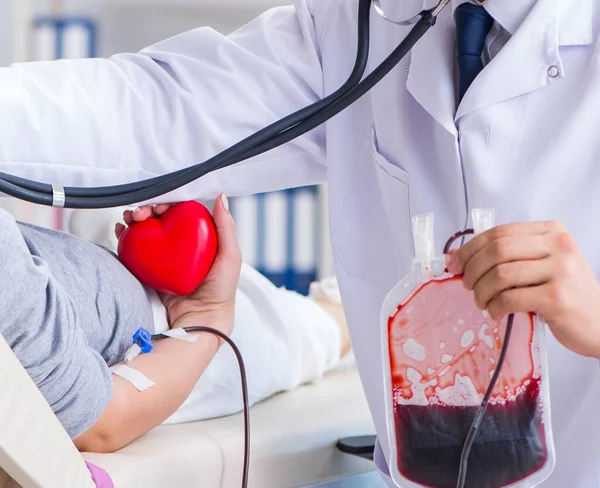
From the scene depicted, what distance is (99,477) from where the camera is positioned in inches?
32.6

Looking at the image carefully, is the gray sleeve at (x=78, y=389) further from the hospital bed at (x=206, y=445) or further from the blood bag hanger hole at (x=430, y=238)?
the blood bag hanger hole at (x=430, y=238)

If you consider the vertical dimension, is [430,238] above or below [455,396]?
above

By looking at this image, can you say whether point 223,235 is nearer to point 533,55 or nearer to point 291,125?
point 291,125

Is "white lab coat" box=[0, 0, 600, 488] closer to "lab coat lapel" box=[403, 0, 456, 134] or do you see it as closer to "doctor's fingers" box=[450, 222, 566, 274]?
"lab coat lapel" box=[403, 0, 456, 134]

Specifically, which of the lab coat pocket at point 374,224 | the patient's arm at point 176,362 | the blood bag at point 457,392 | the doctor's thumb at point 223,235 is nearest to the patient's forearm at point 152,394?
the patient's arm at point 176,362

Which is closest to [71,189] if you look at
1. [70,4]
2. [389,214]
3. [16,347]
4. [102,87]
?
[16,347]

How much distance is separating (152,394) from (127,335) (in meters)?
0.10

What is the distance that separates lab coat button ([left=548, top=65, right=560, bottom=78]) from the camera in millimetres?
926

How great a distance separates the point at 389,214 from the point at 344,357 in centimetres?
58

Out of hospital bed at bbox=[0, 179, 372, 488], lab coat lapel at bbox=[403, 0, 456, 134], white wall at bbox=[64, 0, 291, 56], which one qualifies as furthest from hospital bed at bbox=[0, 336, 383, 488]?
white wall at bbox=[64, 0, 291, 56]

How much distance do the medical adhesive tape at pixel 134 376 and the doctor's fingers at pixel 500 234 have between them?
473 millimetres

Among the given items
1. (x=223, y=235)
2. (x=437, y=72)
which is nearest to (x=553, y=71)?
(x=437, y=72)

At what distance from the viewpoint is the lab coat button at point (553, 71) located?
926mm

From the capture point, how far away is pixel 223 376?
1.24 meters
